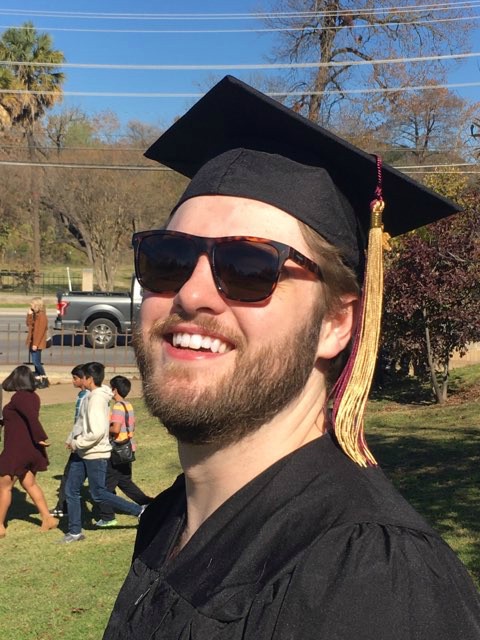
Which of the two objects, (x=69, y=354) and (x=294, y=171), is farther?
(x=69, y=354)

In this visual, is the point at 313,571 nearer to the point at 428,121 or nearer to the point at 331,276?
the point at 331,276

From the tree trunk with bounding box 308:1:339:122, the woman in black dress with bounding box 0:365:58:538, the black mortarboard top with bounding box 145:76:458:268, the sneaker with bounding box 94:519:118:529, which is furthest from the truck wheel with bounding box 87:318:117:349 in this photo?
the black mortarboard top with bounding box 145:76:458:268

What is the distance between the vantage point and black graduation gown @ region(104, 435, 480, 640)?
113 cm

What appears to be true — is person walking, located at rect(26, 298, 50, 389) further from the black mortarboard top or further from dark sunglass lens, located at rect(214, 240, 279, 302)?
dark sunglass lens, located at rect(214, 240, 279, 302)

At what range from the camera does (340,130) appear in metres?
22.1

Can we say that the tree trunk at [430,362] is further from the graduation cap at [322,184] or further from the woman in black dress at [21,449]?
the graduation cap at [322,184]

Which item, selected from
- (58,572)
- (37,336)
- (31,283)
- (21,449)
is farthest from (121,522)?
(31,283)

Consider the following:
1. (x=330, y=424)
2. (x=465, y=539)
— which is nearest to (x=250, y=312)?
(x=330, y=424)

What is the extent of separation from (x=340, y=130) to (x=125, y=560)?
18400mm

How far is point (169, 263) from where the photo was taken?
1660 mm

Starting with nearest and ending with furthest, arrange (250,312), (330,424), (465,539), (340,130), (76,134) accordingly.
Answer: (250,312), (330,424), (465,539), (340,130), (76,134)

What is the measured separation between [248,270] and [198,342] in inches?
7.2

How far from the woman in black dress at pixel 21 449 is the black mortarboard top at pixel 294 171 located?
5.33 m

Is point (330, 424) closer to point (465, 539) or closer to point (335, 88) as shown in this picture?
point (465, 539)
